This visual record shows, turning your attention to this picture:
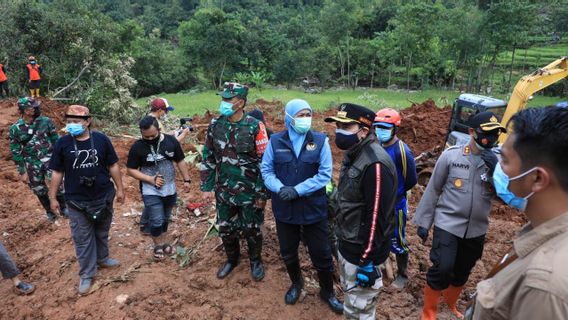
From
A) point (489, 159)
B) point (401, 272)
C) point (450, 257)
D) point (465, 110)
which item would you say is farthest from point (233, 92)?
point (465, 110)

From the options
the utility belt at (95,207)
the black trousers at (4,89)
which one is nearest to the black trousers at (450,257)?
the utility belt at (95,207)

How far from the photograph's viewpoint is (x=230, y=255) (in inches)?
172

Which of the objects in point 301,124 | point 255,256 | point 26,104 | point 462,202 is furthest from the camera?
point 26,104

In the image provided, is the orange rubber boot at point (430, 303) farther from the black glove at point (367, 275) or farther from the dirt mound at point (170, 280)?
the black glove at point (367, 275)

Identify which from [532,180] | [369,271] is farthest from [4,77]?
[532,180]

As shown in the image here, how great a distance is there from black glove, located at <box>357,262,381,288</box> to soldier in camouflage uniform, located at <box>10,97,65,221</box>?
5148mm

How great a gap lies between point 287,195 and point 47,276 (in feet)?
11.1

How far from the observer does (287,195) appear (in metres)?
3.33

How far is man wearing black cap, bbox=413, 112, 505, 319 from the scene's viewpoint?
325cm

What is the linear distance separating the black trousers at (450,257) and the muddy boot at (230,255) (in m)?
2.06

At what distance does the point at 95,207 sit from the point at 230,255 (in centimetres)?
157

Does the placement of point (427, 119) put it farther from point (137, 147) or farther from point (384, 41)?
point (384, 41)

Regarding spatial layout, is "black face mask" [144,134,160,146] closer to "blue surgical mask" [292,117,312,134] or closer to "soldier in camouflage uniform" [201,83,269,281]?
"soldier in camouflage uniform" [201,83,269,281]

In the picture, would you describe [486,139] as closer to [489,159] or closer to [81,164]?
[489,159]
